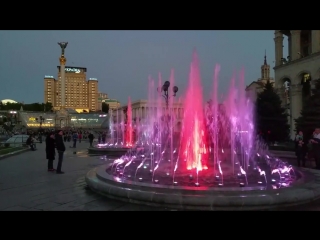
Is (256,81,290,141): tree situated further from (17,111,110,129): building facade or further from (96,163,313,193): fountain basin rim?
(17,111,110,129): building facade

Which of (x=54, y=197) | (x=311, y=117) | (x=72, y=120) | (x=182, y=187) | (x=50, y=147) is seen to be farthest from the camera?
(x=72, y=120)

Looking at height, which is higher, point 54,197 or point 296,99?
point 296,99

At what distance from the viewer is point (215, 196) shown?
17.5 ft

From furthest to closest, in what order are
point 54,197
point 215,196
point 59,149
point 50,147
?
1. point 50,147
2. point 59,149
3. point 54,197
4. point 215,196

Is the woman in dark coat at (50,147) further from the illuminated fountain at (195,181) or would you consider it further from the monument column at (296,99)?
the monument column at (296,99)

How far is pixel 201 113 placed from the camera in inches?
448

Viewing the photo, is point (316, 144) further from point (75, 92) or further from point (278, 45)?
point (75, 92)

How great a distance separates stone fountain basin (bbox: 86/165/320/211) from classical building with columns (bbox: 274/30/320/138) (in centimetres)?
2425

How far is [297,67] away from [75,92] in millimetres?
137377

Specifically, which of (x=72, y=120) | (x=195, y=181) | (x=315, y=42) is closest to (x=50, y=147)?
(x=195, y=181)

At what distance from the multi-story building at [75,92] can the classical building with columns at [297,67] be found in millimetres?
130507
